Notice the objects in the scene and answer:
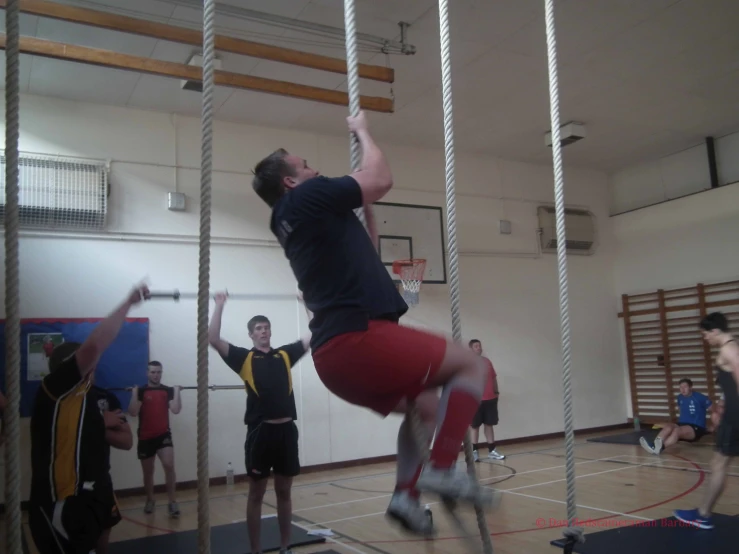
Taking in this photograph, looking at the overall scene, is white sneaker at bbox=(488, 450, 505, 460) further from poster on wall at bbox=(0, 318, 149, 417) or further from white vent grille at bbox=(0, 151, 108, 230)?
white vent grille at bbox=(0, 151, 108, 230)

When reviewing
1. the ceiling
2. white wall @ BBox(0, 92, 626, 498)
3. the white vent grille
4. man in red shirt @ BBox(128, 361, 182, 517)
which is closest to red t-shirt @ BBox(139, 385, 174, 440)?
man in red shirt @ BBox(128, 361, 182, 517)

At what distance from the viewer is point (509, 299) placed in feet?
29.0

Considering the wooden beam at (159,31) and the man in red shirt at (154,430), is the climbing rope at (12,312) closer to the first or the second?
the wooden beam at (159,31)

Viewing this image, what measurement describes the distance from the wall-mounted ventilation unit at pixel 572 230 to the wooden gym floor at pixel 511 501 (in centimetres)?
310

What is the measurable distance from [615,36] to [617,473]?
4.07m

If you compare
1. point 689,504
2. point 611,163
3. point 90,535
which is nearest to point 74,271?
point 90,535

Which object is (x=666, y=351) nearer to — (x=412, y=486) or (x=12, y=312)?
(x=412, y=486)

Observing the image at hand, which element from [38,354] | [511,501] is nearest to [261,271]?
[38,354]

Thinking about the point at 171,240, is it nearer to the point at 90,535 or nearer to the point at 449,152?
the point at 90,535

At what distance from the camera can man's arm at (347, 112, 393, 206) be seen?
160cm

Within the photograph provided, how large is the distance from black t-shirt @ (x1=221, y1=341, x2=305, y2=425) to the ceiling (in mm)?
2694

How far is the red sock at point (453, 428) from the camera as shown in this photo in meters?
1.53

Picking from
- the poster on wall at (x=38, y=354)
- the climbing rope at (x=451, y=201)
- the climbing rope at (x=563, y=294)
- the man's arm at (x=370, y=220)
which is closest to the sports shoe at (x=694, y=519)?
the climbing rope at (x=563, y=294)

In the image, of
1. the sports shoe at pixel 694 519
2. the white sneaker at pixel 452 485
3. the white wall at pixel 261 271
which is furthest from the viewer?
the white wall at pixel 261 271
